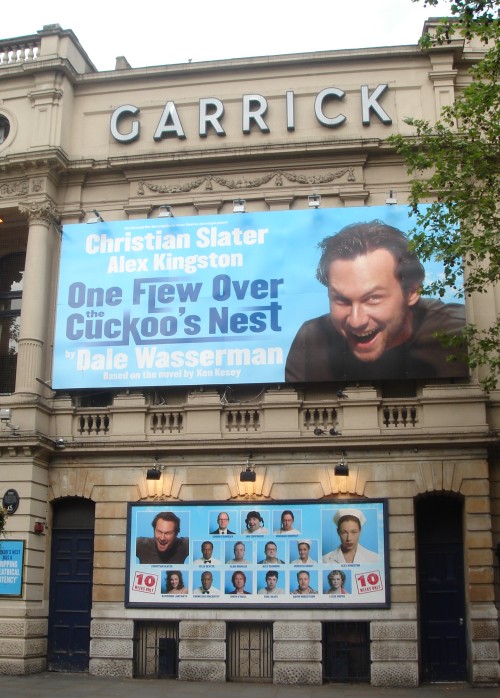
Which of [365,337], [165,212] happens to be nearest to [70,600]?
[365,337]

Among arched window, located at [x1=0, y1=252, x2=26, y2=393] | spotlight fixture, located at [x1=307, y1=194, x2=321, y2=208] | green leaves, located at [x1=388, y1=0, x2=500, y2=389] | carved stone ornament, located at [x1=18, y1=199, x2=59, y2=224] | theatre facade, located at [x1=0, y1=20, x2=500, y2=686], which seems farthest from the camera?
arched window, located at [x1=0, y1=252, x2=26, y2=393]

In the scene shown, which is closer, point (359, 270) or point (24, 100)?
point (359, 270)

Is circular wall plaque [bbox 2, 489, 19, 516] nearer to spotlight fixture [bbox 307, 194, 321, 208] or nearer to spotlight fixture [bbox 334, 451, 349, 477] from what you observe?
spotlight fixture [bbox 334, 451, 349, 477]

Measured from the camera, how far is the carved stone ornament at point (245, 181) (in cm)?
2581

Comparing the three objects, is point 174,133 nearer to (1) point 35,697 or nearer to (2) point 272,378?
(2) point 272,378

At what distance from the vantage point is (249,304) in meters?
24.6

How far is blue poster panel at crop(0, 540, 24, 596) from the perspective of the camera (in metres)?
22.8

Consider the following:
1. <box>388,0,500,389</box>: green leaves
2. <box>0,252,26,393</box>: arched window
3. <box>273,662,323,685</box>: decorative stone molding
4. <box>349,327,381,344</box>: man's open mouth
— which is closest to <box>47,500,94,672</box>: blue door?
<box>273,662,323,685</box>: decorative stone molding

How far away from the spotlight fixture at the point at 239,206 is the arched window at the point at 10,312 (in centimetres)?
843

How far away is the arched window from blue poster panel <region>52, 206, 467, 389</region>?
3.49 metres

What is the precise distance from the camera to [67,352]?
25094 mm

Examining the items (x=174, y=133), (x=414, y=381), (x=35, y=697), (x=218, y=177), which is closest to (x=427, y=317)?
(x=414, y=381)

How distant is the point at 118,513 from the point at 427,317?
10.6 metres

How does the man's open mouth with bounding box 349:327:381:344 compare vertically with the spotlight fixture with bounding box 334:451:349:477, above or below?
above
